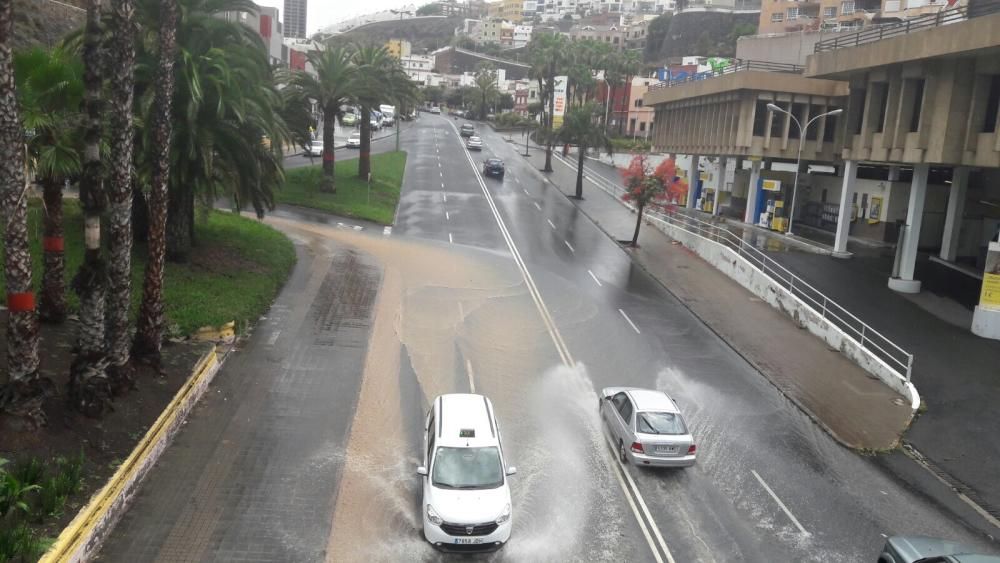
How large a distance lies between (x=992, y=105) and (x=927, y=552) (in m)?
23.6

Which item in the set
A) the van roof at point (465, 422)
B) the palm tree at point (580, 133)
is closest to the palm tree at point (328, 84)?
the palm tree at point (580, 133)

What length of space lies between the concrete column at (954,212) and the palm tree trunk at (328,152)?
98.5 feet

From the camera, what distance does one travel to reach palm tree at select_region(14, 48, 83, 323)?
1470 centimetres

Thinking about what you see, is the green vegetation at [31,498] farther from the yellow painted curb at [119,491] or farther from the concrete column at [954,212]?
the concrete column at [954,212]

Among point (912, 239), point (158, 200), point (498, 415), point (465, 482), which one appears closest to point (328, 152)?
point (158, 200)

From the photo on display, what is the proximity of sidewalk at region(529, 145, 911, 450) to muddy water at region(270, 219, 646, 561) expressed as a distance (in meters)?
5.71

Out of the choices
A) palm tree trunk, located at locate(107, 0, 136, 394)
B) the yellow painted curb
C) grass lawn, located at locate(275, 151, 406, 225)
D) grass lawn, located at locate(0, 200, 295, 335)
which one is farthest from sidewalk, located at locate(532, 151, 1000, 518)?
palm tree trunk, located at locate(107, 0, 136, 394)

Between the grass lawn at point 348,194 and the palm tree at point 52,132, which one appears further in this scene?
the grass lawn at point 348,194

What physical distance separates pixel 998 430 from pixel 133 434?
18.5 meters

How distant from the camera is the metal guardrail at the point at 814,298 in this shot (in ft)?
76.5

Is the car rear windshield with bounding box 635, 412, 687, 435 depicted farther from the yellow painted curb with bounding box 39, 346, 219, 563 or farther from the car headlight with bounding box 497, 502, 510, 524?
the yellow painted curb with bounding box 39, 346, 219, 563

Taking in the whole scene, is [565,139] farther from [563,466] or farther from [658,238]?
[563,466]

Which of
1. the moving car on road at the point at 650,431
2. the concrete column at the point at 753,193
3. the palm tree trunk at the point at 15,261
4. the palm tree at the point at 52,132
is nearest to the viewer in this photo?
the palm tree trunk at the point at 15,261

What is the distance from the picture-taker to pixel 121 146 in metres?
14.5
